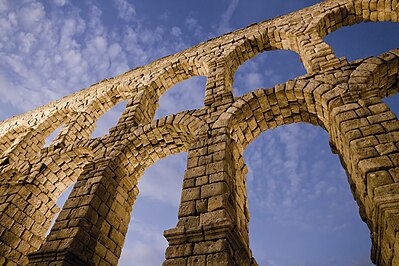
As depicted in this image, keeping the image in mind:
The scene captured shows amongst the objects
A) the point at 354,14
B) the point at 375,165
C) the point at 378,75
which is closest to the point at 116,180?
the point at 375,165

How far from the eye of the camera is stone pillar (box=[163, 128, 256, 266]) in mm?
3734

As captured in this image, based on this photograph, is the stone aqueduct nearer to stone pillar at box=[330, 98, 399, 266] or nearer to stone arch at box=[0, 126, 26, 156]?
stone pillar at box=[330, 98, 399, 266]

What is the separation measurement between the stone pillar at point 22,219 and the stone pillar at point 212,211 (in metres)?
4.93

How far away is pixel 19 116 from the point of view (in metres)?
13.2

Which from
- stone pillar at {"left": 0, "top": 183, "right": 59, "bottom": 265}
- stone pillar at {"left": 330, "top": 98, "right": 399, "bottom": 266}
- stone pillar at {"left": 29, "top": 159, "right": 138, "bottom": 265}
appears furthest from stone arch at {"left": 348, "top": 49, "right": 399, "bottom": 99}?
stone pillar at {"left": 0, "top": 183, "right": 59, "bottom": 265}

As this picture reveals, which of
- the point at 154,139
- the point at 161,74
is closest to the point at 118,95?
the point at 161,74

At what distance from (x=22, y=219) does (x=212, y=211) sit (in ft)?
18.4

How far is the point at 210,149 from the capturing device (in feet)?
17.8

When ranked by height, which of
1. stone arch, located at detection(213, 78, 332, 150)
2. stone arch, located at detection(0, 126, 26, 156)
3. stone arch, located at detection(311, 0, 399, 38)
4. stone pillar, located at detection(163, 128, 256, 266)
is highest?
stone arch, located at detection(311, 0, 399, 38)

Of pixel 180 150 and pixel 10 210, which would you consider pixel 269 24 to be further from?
pixel 10 210

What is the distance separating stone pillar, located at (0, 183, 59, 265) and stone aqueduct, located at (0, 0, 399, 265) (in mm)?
27

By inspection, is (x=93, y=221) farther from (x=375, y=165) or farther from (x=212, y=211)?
(x=375, y=165)

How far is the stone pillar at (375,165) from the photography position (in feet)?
10.9

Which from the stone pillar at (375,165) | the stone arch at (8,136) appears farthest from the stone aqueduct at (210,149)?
the stone arch at (8,136)
